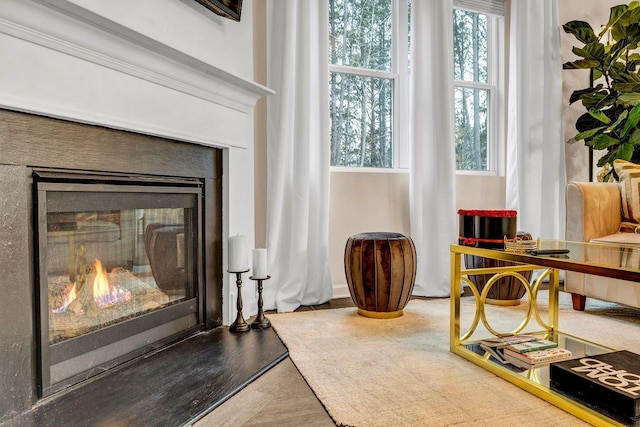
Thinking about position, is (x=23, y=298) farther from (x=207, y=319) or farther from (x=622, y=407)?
(x=622, y=407)

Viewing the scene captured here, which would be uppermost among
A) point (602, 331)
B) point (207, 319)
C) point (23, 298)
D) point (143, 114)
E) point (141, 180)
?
point (143, 114)

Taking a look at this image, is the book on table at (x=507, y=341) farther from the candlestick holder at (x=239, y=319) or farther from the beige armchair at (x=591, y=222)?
the candlestick holder at (x=239, y=319)

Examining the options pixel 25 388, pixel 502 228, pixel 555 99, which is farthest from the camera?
pixel 555 99

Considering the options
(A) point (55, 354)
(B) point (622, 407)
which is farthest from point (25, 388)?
(B) point (622, 407)

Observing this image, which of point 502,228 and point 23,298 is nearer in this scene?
point 23,298

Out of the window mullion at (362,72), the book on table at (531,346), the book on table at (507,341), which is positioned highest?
the window mullion at (362,72)

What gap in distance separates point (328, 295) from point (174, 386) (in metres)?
1.57

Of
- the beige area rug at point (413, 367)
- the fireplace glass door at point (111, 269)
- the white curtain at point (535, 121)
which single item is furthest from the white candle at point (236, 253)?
the white curtain at point (535, 121)

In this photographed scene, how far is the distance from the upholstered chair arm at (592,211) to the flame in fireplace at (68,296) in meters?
2.51

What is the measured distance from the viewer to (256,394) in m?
1.37

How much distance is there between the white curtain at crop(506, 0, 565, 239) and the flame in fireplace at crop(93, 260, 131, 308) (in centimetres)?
290

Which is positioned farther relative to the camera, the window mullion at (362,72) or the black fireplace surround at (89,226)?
the window mullion at (362,72)

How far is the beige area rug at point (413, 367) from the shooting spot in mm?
1282

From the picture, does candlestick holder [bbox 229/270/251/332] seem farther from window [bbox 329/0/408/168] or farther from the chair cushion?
the chair cushion
